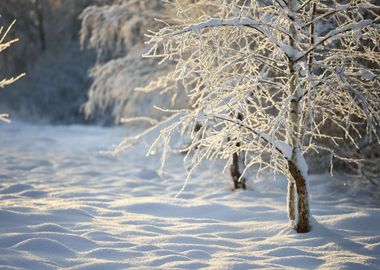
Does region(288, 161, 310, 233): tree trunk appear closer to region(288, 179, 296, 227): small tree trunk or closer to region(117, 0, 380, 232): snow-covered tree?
region(117, 0, 380, 232): snow-covered tree

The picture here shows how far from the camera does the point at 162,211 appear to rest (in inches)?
259

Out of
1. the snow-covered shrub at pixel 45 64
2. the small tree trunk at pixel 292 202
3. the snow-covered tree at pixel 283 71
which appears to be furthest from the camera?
the snow-covered shrub at pixel 45 64

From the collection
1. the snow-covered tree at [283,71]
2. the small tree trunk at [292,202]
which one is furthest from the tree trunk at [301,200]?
the small tree trunk at [292,202]

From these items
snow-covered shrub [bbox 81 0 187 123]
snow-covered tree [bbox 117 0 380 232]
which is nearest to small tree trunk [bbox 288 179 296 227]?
snow-covered tree [bbox 117 0 380 232]

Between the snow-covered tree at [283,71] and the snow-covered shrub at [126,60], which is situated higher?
the snow-covered shrub at [126,60]

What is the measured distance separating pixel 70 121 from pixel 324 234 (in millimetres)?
21135

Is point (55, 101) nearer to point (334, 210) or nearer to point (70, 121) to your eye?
point (70, 121)

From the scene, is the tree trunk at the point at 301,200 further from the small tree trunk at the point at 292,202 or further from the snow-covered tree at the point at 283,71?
the small tree trunk at the point at 292,202

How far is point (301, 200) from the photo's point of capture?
511cm

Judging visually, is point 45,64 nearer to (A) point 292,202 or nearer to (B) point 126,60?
(B) point 126,60

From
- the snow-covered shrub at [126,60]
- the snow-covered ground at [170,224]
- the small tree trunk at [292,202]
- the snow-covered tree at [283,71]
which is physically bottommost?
the snow-covered ground at [170,224]

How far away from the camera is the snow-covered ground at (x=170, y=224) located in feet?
14.5

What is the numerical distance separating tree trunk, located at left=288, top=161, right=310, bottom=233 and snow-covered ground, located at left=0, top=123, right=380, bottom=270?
11cm

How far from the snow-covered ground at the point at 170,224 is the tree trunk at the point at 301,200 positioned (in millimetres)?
114
